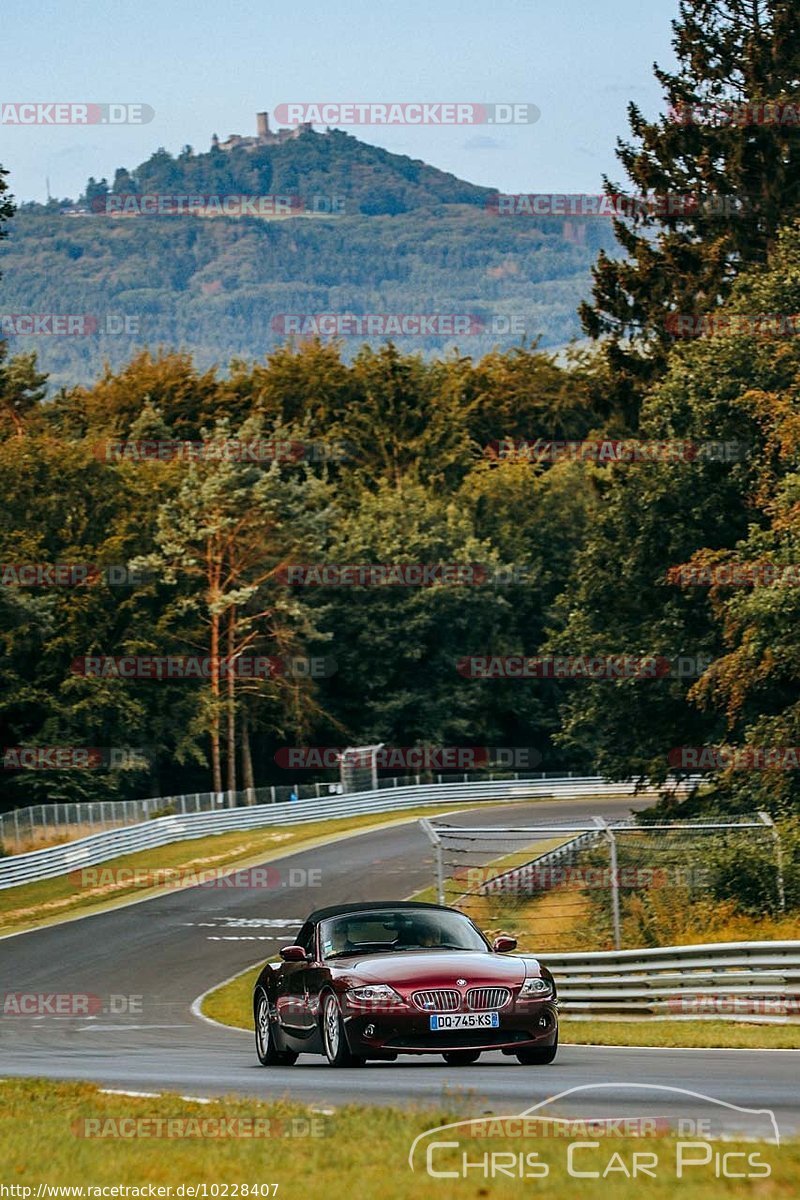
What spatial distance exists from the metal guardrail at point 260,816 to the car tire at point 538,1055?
35829 millimetres

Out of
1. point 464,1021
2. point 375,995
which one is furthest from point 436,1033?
point 375,995

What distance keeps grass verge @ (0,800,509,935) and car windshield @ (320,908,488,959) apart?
91.4 ft

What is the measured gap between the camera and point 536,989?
14125 millimetres

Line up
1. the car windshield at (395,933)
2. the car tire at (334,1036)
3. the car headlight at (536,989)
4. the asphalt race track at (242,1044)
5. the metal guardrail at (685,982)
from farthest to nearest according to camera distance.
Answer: the metal guardrail at (685,982) → the car windshield at (395,933) → the car tire at (334,1036) → the car headlight at (536,989) → the asphalt race track at (242,1044)

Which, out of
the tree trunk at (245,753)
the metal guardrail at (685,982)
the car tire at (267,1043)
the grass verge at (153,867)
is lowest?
the tree trunk at (245,753)

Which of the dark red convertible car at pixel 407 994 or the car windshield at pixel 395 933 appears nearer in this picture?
the dark red convertible car at pixel 407 994

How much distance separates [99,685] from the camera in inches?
2781

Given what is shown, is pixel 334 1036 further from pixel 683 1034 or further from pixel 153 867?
pixel 153 867

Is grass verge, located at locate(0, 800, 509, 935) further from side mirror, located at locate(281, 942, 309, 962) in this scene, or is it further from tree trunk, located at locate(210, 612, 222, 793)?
side mirror, located at locate(281, 942, 309, 962)

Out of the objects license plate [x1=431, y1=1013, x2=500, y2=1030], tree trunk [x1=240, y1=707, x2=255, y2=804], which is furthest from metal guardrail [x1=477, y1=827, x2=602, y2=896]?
tree trunk [x1=240, y1=707, x2=255, y2=804]

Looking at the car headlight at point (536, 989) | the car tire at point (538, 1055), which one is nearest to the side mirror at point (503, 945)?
the car headlight at point (536, 989)

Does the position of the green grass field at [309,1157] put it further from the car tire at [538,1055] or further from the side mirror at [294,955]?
the side mirror at [294,955]

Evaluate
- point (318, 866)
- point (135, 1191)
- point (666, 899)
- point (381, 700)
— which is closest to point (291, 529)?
point (381, 700)

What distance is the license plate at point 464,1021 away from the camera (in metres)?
13.8
